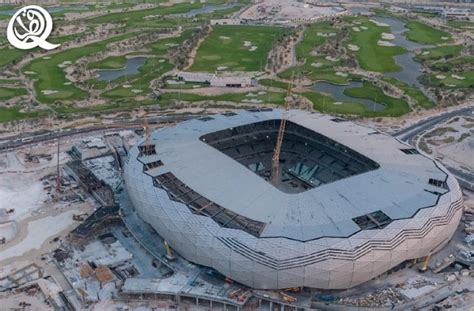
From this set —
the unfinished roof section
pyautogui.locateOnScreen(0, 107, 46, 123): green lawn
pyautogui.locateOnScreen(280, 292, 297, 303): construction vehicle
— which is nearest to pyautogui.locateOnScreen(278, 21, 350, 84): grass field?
the unfinished roof section

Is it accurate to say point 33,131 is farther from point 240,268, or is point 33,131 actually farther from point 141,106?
point 240,268

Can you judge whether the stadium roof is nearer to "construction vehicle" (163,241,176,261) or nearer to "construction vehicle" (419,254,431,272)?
"construction vehicle" (419,254,431,272)

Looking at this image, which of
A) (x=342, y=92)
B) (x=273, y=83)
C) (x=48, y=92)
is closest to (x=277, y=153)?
(x=342, y=92)

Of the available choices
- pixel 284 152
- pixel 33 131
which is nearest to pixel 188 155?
pixel 284 152

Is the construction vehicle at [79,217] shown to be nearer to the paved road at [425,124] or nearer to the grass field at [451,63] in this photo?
the paved road at [425,124]

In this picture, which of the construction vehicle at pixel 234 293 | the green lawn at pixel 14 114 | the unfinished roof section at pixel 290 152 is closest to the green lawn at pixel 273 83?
the unfinished roof section at pixel 290 152
